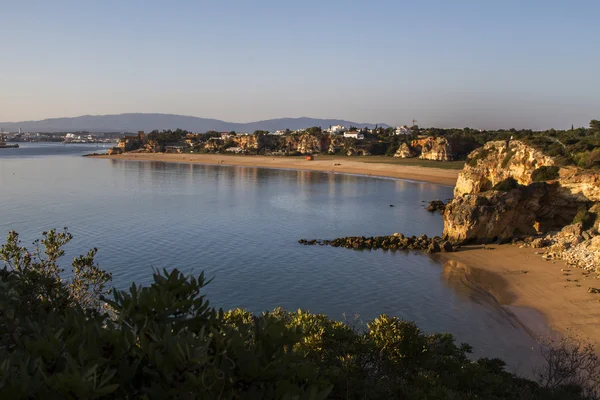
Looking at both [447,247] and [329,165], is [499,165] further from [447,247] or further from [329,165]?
[329,165]

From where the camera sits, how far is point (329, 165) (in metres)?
109

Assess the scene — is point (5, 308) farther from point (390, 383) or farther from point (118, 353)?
point (390, 383)

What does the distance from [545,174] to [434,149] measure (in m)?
72.9

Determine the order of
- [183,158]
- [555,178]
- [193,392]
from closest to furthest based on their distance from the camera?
[193,392] → [555,178] → [183,158]

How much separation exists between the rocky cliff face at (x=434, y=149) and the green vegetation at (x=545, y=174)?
223ft

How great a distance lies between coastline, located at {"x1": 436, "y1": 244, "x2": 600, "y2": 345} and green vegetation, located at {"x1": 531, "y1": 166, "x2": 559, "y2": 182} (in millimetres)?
7601

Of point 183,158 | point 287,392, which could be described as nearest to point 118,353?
point 287,392

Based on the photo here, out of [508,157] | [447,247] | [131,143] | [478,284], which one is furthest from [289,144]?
[478,284]

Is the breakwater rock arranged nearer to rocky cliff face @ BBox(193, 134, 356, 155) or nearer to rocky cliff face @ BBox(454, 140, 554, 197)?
rocky cliff face @ BBox(454, 140, 554, 197)

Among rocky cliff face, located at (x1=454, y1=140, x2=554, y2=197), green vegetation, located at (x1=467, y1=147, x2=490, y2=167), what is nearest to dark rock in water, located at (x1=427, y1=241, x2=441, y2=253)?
rocky cliff face, located at (x1=454, y1=140, x2=554, y2=197)

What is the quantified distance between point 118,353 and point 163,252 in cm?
2876

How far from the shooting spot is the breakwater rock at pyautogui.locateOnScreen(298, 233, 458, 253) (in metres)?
33.9

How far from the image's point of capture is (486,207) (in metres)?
34.1

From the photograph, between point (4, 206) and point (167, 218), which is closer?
point (167, 218)
